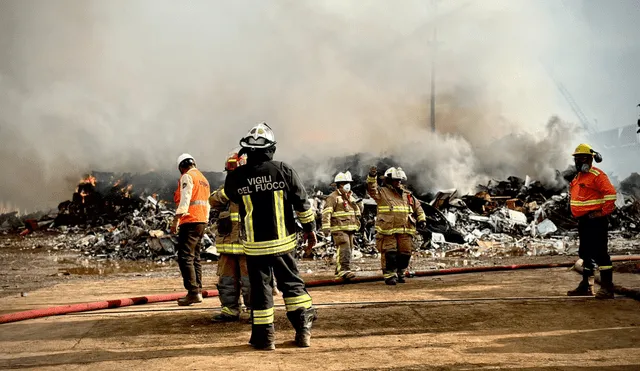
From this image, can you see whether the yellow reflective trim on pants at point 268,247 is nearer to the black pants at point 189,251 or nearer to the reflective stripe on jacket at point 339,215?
the black pants at point 189,251

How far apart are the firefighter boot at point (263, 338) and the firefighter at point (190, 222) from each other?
210cm

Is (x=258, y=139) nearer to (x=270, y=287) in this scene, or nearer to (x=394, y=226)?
(x=270, y=287)

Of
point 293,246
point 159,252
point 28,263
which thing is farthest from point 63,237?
point 293,246

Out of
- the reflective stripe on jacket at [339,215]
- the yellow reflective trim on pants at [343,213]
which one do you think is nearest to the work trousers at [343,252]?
the reflective stripe on jacket at [339,215]

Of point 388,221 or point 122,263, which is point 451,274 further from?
point 122,263

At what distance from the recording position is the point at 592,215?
17.6ft

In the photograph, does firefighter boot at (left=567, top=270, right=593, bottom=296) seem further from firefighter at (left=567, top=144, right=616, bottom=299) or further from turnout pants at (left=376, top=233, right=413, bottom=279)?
turnout pants at (left=376, top=233, right=413, bottom=279)

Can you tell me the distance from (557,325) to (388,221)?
140 inches

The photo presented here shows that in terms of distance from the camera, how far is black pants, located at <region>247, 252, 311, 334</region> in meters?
3.59

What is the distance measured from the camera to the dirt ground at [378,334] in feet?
10.1

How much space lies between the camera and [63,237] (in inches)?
840

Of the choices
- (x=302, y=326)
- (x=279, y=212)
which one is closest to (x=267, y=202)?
(x=279, y=212)

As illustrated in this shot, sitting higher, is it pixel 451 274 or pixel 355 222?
pixel 355 222

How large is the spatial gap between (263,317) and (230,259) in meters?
1.31
